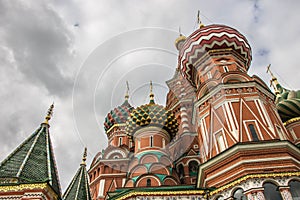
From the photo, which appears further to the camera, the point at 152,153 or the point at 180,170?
the point at 180,170

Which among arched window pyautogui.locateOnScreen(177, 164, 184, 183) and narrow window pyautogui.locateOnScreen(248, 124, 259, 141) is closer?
narrow window pyautogui.locateOnScreen(248, 124, 259, 141)

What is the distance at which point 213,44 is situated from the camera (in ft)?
55.3

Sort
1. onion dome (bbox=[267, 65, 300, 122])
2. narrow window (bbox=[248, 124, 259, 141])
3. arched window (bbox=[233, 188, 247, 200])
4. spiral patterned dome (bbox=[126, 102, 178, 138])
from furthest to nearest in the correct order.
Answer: spiral patterned dome (bbox=[126, 102, 178, 138]), onion dome (bbox=[267, 65, 300, 122]), narrow window (bbox=[248, 124, 259, 141]), arched window (bbox=[233, 188, 247, 200])

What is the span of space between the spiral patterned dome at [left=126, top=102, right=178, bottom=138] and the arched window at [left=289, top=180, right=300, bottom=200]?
9.40 meters

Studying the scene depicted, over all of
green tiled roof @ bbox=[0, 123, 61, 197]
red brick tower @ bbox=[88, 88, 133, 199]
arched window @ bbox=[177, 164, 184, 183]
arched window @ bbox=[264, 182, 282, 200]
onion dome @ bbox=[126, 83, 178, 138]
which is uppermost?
onion dome @ bbox=[126, 83, 178, 138]

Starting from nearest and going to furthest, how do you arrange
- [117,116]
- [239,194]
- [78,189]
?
1. [239,194]
2. [78,189]
3. [117,116]

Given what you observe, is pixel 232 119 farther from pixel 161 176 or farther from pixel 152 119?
pixel 152 119

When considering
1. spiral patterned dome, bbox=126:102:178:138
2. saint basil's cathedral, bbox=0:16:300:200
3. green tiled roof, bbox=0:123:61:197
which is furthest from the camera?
spiral patterned dome, bbox=126:102:178:138

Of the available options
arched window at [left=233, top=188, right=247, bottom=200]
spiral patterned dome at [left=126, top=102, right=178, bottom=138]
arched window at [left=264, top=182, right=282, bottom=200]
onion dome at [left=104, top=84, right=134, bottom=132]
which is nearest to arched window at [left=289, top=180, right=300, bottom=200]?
arched window at [left=264, top=182, right=282, bottom=200]

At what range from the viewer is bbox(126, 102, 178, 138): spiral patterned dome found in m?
18.0

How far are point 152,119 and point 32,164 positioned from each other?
822 cm

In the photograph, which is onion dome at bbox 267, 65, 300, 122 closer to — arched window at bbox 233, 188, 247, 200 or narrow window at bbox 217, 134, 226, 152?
narrow window at bbox 217, 134, 226, 152

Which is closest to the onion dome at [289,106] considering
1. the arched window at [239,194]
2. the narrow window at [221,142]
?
the narrow window at [221,142]

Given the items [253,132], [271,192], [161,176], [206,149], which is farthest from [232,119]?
[161,176]
